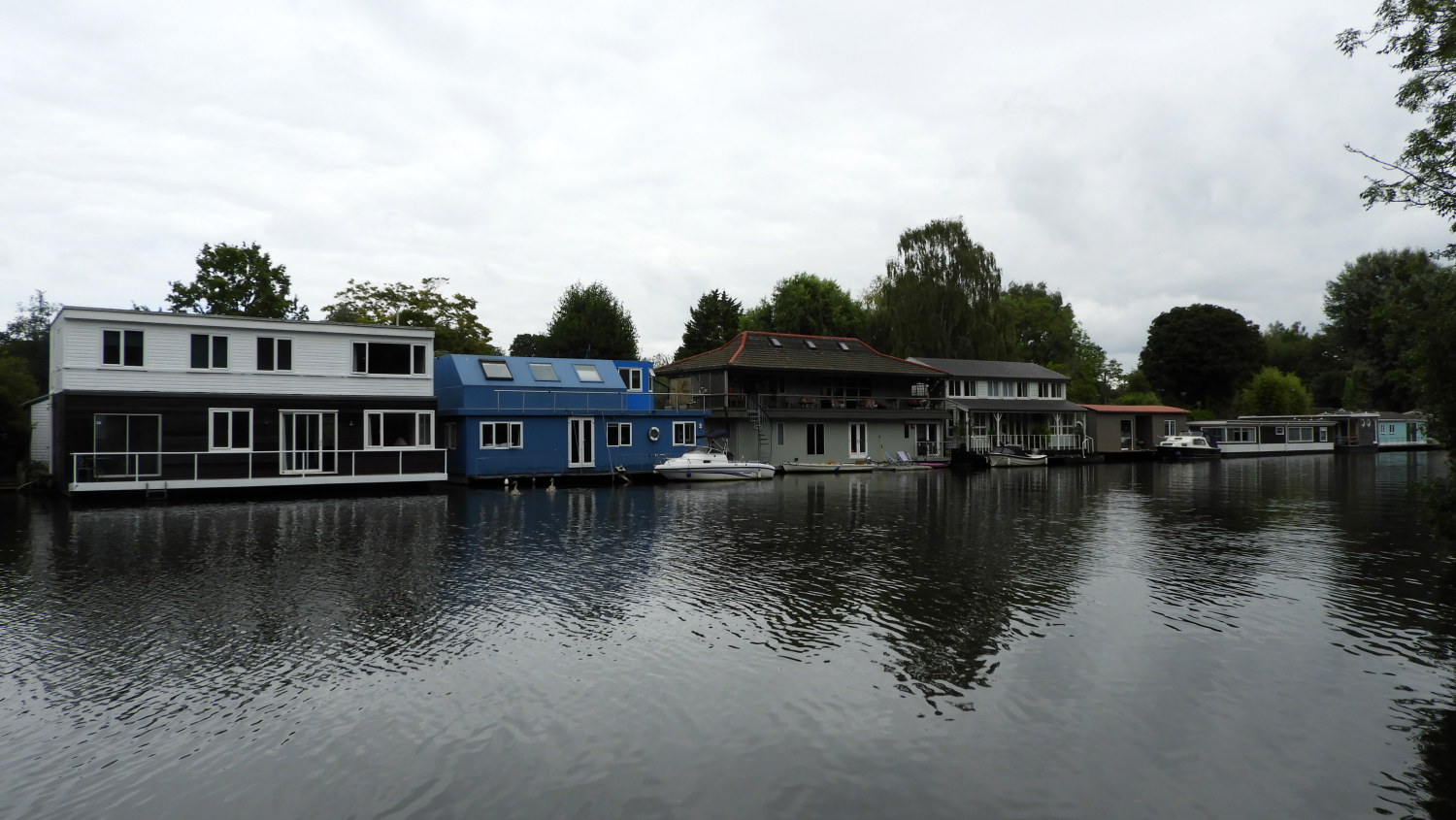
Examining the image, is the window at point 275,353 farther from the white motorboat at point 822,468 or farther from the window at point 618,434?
the white motorboat at point 822,468

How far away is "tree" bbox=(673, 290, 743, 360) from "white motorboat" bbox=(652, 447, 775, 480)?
111ft

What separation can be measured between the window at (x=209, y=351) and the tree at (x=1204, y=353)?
271ft

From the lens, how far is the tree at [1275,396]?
255ft

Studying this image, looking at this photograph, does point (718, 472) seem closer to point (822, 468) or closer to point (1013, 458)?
point (822, 468)

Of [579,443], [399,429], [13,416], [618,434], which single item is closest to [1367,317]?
[618,434]

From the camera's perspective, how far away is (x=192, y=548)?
17.6 meters

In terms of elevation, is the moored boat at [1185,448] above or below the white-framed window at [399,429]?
below

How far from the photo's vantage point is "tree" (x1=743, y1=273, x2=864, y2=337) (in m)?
68.2

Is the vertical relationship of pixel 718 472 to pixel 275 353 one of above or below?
below

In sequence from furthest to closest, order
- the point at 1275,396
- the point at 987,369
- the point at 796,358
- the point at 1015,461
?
1. the point at 1275,396
2. the point at 987,369
3. the point at 1015,461
4. the point at 796,358

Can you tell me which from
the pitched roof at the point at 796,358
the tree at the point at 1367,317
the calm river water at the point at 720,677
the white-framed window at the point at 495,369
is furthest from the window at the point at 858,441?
the tree at the point at 1367,317

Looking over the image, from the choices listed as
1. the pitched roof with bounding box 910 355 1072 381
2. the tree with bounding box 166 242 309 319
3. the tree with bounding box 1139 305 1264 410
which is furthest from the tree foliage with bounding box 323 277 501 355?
the tree with bounding box 1139 305 1264 410

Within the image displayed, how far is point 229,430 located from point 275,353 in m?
3.05

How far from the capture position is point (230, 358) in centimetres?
2902
